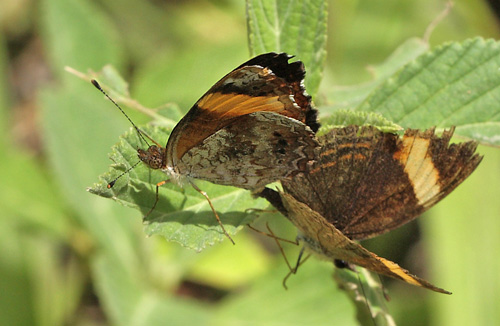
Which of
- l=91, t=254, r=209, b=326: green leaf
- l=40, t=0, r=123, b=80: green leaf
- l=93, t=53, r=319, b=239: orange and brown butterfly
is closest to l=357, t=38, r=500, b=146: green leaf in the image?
l=93, t=53, r=319, b=239: orange and brown butterfly

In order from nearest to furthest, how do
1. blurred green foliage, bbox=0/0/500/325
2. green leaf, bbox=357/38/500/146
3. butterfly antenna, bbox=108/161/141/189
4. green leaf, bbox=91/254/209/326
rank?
butterfly antenna, bbox=108/161/141/189, green leaf, bbox=357/38/500/146, green leaf, bbox=91/254/209/326, blurred green foliage, bbox=0/0/500/325

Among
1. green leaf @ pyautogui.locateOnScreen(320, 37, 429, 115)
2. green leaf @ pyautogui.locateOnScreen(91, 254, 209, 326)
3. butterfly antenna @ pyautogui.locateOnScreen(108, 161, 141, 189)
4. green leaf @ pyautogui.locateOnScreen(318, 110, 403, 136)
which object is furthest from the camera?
green leaf @ pyautogui.locateOnScreen(91, 254, 209, 326)

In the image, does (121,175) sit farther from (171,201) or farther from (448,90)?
(448,90)

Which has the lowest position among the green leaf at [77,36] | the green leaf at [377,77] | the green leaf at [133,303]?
the green leaf at [133,303]

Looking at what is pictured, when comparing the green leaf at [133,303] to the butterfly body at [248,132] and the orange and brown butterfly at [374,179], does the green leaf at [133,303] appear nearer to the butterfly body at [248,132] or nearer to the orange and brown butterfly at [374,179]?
the butterfly body at [248,132]

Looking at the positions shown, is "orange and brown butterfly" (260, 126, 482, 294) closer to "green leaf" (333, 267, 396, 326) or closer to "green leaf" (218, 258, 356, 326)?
"green leaf" (333, 267, 396, 326)

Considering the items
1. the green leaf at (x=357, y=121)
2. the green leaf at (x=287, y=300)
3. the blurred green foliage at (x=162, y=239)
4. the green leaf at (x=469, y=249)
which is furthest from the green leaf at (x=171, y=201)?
the green leaf at (x=469, y=249)

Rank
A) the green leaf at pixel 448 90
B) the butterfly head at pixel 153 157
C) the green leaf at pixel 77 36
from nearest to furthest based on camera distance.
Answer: the butterfly head at pixel 153 157
the green leaf at pixel 448 90
the green leaf at pixel 77 36
